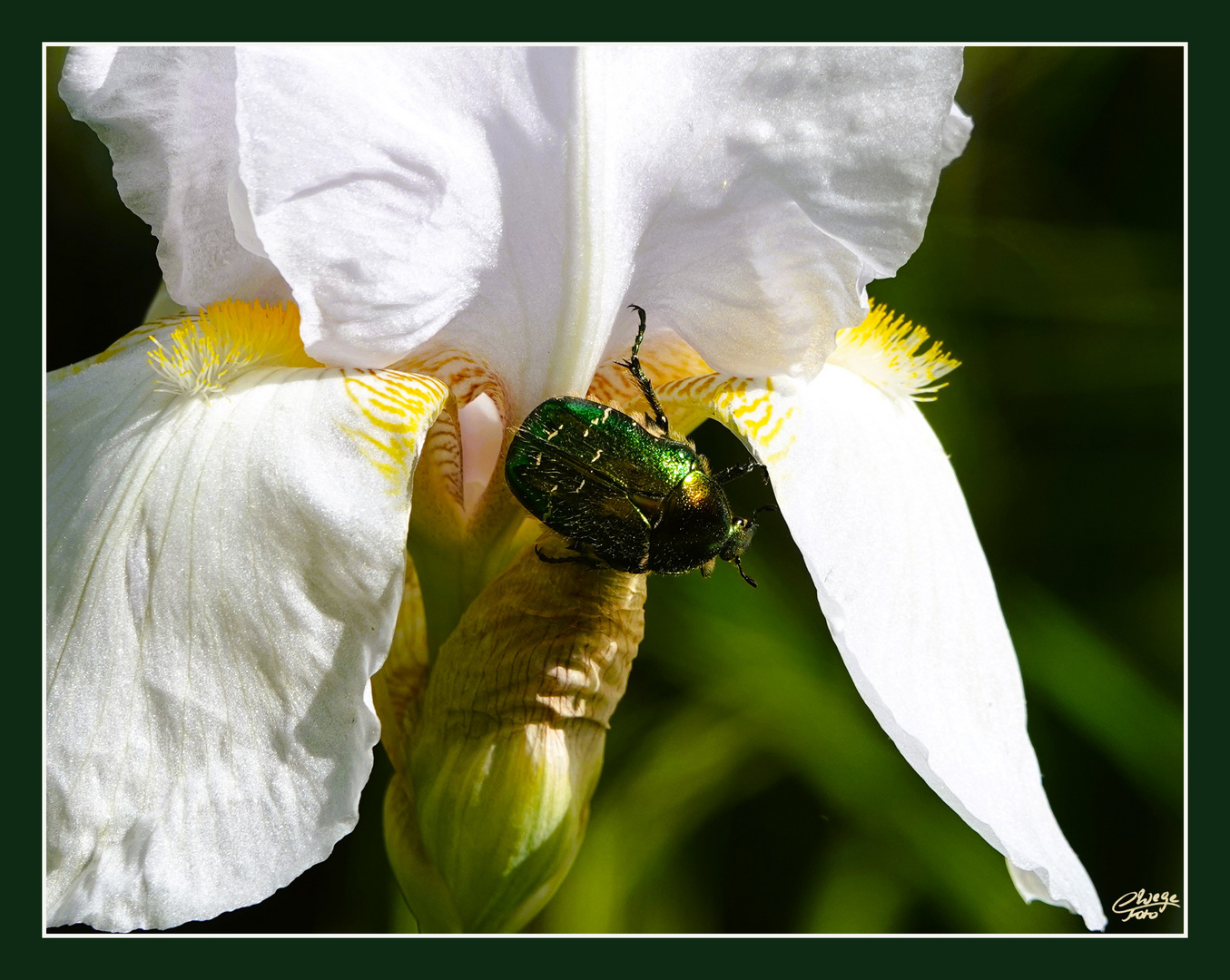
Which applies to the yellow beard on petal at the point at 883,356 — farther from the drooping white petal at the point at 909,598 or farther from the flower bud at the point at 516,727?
the flower bud at the point at 516,727

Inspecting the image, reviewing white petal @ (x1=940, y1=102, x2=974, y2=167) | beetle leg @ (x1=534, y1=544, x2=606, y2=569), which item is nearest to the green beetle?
beetle leg @ (x1=534, y1=544, x2=606, y2=569)

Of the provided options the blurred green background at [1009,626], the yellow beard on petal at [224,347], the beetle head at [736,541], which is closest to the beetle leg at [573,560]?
the beetle head at [736,541]

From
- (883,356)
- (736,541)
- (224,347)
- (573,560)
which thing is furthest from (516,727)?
(883,356)

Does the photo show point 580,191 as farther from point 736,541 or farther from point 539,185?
point 736,541

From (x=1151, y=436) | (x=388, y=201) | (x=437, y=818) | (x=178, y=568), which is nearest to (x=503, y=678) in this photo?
(x=437, y=818)

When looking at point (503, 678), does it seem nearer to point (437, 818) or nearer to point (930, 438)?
point (437, 818)
